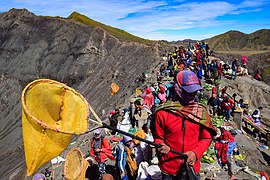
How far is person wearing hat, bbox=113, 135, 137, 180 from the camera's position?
5512 millimetres

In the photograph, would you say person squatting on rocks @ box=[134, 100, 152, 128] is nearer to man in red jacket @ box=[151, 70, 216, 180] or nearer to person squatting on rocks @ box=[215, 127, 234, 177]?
person squatting on rocks @ box=[215, 127, 234, 177]

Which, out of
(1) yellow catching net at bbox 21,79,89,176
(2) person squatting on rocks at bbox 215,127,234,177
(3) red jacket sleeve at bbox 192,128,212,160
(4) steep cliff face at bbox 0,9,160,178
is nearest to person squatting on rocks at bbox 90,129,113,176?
(2) person squatting on rocks at bbox 215,127,234,177

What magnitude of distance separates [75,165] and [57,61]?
39831mm

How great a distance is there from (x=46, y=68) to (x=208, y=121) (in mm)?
44290

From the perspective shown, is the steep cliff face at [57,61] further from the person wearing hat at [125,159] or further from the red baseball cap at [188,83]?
the red baseball cap at [188,83]

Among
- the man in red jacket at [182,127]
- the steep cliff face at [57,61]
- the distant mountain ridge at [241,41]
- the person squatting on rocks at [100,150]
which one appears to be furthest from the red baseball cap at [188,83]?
the distant mountain ridge at [241,41]

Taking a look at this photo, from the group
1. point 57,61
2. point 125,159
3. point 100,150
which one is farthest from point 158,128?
point 57,61

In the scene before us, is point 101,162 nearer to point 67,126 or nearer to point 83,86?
point 67,126

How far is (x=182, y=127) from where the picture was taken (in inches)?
112

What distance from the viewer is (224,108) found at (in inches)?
427

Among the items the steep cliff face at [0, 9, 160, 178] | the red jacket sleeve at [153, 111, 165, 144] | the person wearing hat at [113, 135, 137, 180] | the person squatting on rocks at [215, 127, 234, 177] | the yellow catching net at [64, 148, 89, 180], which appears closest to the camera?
the red jacket sleeve at [153, 111, 165, 144]

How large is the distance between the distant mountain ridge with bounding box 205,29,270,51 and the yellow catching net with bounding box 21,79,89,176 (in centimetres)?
9139

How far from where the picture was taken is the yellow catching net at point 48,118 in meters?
2.68

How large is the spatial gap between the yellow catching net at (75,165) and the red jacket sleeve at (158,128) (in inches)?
137
